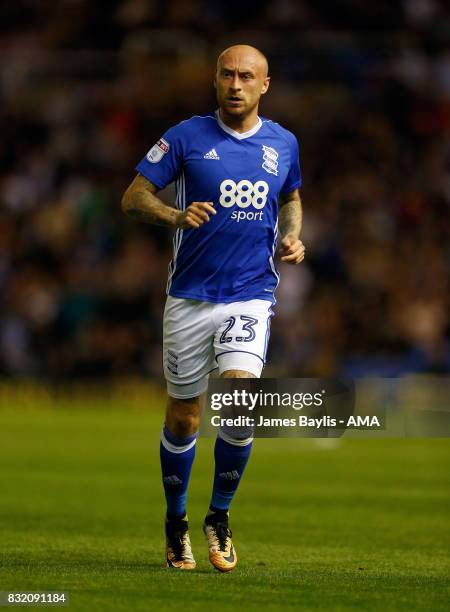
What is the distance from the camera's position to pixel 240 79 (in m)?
8.02

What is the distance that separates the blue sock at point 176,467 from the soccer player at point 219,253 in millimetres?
23

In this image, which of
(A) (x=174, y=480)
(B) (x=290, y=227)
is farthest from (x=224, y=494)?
(B) (x=290, y=227)

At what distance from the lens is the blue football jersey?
8016 mm

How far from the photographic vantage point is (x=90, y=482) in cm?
1313

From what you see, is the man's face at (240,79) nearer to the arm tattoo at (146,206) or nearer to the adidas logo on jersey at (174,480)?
the arm tattoo at (146,206)

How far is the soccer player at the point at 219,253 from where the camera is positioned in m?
8.00

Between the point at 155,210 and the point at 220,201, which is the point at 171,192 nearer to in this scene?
the point at 220,201

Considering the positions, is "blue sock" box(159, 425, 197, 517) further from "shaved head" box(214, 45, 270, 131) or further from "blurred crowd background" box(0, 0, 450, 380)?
"blurred crowd background" box(0, 0, 450, 380)

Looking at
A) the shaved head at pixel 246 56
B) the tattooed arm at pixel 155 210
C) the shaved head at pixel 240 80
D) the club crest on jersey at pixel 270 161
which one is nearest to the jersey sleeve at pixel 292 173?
the club crest on jersey at pixel 270 161

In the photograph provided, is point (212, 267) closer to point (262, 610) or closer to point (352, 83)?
point (262, 610)

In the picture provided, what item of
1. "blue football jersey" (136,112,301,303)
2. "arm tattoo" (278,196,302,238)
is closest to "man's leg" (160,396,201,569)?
"blue football jersey" (136,112,301,303)

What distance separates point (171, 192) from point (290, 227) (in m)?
12.4

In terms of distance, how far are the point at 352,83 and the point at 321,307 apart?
15.0 ft

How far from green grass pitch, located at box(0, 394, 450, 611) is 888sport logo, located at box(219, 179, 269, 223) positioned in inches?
72.8
